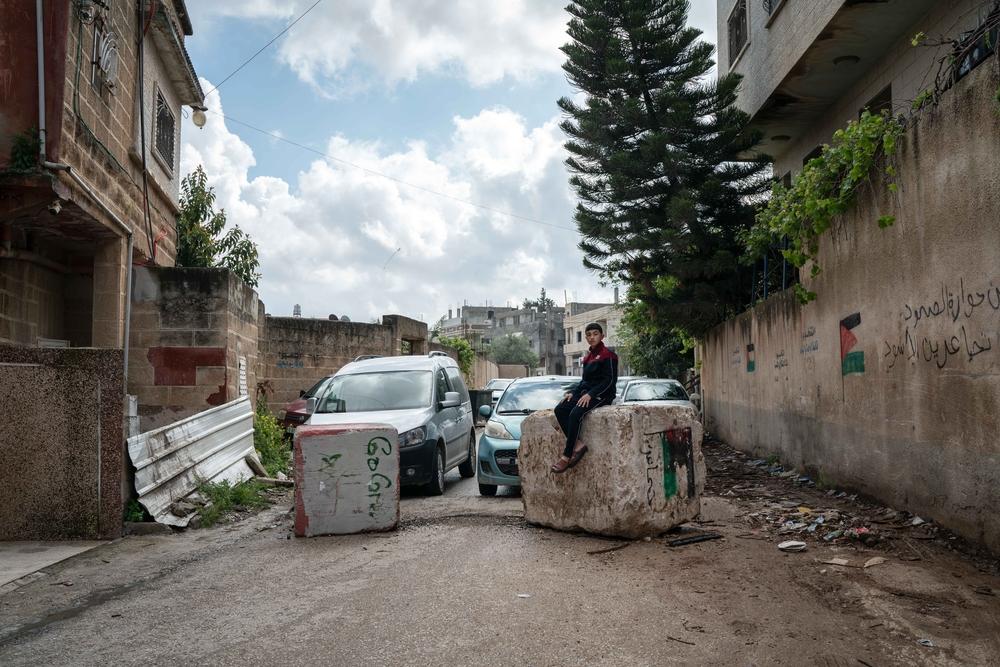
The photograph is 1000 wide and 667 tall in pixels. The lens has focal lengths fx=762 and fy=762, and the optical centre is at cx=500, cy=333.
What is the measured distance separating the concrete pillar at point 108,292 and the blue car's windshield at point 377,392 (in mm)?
2813

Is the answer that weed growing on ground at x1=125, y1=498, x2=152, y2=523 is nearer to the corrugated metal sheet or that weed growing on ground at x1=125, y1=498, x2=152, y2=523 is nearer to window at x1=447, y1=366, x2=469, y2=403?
the corrugated metal sheet

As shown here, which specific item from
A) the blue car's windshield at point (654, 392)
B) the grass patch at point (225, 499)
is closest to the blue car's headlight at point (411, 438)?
the grass patch at point (225, 499)

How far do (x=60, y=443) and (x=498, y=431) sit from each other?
16.1 feet

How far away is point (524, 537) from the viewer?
697 centimetres

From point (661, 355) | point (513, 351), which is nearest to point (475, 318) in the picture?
point (513, 351)

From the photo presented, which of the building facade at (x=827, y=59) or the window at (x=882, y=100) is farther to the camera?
the window at (x=882, y=100)

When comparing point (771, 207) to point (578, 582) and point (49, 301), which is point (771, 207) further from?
point (49, 301)

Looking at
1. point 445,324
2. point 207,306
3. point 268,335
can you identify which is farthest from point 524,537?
point 445,324

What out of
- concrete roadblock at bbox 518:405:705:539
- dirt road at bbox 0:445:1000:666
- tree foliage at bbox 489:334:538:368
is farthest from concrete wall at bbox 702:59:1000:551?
tree foliage at bbox 489:334:538:368

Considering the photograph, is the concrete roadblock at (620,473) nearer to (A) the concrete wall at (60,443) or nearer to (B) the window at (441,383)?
(B) the window at (441,383)

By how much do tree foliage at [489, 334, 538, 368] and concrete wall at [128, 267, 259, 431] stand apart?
58956mm

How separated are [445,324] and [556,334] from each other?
19180 millimetres

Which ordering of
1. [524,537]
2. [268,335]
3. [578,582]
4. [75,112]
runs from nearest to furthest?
[578,582], [524,537], [75,112], [268,335]

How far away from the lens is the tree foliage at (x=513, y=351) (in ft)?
231
